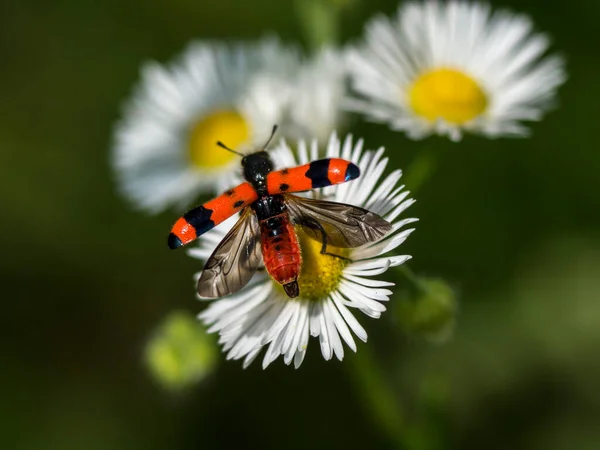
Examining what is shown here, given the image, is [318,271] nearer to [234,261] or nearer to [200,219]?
[234,261]

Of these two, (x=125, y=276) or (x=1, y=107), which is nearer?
(x=125, y=276)

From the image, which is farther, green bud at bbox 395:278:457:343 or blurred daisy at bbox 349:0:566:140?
blurred daisy at bbox 349:0:566:140

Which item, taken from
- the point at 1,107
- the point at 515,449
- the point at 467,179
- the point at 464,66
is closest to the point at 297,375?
the point at 515,449

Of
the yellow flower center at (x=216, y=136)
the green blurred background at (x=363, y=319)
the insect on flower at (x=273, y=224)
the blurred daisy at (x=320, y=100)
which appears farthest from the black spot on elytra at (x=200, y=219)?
the green blurred background at (x=363, y=319)

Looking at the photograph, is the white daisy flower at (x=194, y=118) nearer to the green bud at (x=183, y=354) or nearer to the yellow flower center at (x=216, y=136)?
the yellow flower center at (x=216, y=136)

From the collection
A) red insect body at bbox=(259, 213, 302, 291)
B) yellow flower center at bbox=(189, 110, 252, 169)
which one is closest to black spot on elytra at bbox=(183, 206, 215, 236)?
red insect body at bbox=(259, 213, 302, 291)

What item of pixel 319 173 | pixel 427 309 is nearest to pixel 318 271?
pixel 319 173

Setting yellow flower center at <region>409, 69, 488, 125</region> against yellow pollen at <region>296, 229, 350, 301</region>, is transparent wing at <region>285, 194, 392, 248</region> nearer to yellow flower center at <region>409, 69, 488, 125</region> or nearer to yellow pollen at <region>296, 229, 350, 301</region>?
yellow pollen at <region>296, 229, 350, 301</region>

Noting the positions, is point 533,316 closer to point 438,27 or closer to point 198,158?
point 438,27
